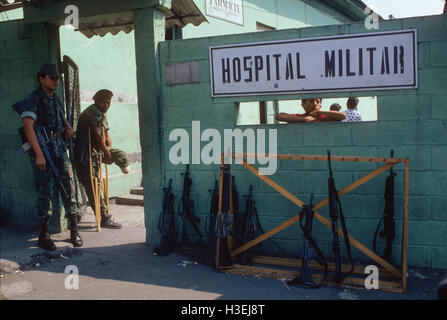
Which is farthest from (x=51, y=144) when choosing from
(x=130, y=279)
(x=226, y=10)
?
(x=226, y=10)

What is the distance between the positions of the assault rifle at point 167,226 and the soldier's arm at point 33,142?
1.47m

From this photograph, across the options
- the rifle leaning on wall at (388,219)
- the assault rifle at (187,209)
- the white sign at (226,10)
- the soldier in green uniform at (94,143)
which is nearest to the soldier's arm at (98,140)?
the soldier in green uniform at (94,143)

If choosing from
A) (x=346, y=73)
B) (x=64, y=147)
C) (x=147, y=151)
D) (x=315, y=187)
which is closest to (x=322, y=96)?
(x=346, y=73)

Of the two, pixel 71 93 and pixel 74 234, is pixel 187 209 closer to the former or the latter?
pixel 74 234

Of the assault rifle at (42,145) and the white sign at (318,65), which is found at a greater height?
the white sign at (318,65)

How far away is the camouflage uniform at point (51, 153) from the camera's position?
5.26 meters

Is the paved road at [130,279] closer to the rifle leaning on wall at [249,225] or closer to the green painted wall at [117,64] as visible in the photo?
the rifle leaning on wall at [249,225]

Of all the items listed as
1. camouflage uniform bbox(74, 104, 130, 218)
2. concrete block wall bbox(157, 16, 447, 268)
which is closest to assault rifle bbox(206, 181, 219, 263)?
concrete block wall bbox(157, 16, 447, 268)

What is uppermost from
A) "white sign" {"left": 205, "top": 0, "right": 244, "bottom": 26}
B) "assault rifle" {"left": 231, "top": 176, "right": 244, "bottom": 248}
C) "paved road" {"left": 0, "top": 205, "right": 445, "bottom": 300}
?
Answer: "white sign" {"left": 205, "top": 0, "right": 244, "bottom": 26}

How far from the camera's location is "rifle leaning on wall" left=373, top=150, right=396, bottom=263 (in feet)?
14.7

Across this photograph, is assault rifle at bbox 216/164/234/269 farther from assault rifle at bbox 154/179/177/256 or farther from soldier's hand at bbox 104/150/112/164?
soldier's hand at bbox 104/150/112/164

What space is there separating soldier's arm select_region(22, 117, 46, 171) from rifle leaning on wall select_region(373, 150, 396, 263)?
376cm
